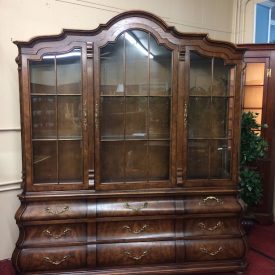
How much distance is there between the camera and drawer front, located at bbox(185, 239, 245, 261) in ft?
6.97

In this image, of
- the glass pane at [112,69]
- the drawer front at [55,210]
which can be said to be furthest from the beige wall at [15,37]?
the glass pane at [112,69]

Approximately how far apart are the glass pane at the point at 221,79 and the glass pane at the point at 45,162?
131 centimetres

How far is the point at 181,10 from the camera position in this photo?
2.88 meters

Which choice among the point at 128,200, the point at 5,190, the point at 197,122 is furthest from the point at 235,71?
the point at 5,190

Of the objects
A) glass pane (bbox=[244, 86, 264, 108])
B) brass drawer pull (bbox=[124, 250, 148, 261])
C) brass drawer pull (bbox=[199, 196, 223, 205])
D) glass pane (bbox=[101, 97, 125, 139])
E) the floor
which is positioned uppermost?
glass pane (bbox=[244, 86, 264, 108])

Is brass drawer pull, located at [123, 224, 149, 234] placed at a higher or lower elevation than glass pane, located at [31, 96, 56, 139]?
lower

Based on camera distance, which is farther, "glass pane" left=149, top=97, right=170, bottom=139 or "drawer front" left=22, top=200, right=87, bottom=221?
"glass pane" left=149, top=97, right=170, bottom=139

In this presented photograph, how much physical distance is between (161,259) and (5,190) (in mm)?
1388

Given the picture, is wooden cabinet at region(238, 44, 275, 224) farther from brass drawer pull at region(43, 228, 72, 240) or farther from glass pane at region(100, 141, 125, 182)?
brass drawer pull at region(43, 228, 72, 240)

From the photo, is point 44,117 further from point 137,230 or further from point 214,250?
point 214,250

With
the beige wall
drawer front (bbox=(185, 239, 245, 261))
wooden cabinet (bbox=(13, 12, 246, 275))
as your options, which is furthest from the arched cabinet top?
drawer front (bbox=(185, 239, 245, 261))

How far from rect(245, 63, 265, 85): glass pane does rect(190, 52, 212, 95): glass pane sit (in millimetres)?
1108

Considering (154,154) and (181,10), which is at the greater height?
(181,10)

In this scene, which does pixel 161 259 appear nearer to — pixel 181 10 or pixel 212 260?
pixel 212 260
